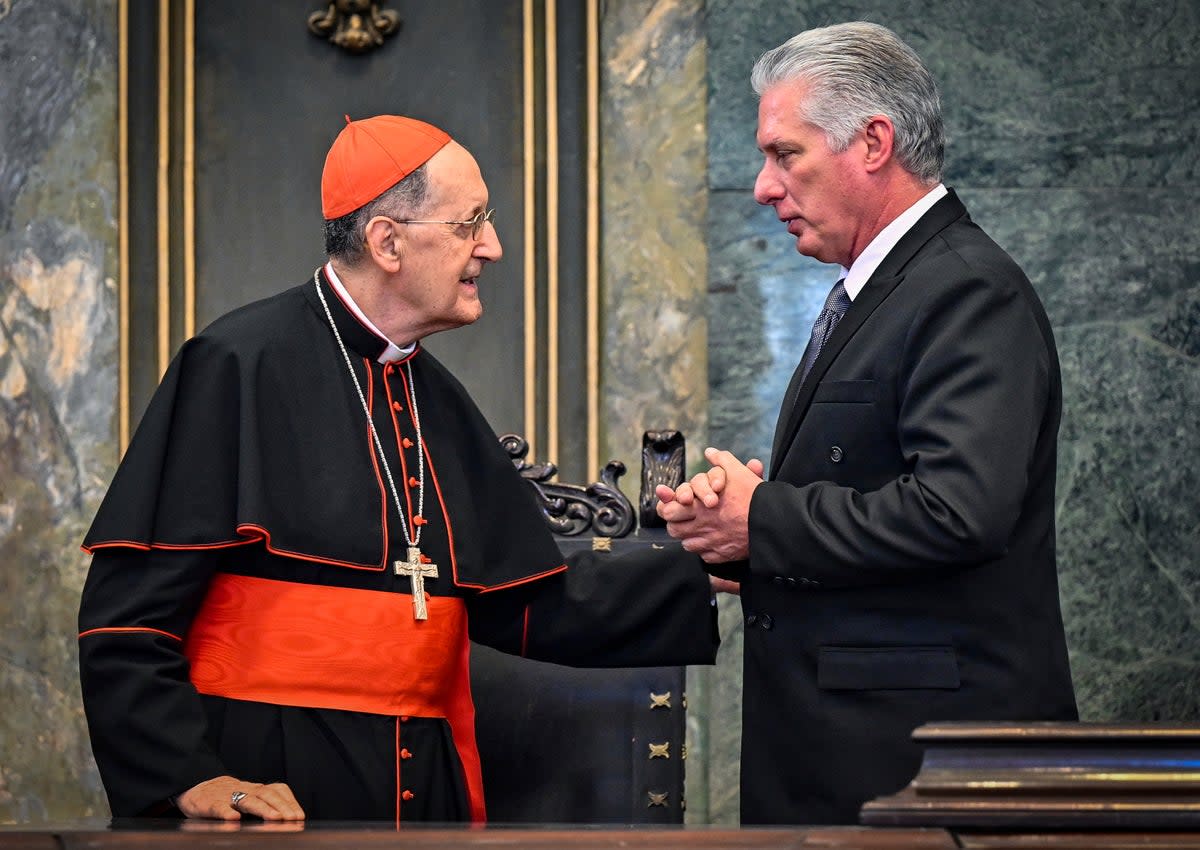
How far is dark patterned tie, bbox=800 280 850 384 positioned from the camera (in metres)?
2.62

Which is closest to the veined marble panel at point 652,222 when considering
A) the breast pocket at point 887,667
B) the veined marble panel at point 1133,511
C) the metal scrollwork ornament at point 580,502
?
the veined marble panel at point 1133,511

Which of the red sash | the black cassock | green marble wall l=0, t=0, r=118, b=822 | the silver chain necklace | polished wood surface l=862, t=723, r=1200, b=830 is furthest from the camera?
green marble wall l=0, t=0, r=118, b=822

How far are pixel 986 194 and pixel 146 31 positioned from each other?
7.53 ft

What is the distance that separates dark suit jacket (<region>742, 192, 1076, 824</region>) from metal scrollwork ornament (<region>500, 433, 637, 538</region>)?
595mm

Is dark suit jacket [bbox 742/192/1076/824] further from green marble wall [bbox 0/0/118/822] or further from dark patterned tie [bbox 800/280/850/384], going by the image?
green marble wall [bbox 0/0/118/822]

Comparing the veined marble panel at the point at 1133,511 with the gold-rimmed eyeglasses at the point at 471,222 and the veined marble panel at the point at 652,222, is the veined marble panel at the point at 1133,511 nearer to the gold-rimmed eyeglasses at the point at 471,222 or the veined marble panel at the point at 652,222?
the veined marble panel at the point at 652,222

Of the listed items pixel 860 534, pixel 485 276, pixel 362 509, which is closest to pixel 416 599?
pixel 362 509

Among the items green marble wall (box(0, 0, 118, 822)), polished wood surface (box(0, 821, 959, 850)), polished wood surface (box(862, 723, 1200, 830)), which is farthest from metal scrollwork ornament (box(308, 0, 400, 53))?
polished wood surface (box(862, 723, 1200, 830))

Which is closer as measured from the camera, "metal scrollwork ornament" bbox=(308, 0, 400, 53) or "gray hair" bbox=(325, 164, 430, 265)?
"gray hair" bbox=(325, 164, 430, 265)

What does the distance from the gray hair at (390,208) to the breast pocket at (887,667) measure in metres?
1.02

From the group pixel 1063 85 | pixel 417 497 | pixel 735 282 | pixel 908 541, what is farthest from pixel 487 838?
pixel 1063 85

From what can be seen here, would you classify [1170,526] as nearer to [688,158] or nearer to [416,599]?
[688,158]

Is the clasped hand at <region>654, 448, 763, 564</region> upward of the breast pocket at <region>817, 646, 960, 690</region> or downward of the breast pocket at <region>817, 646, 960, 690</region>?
upward

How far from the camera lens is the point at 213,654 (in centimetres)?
252
